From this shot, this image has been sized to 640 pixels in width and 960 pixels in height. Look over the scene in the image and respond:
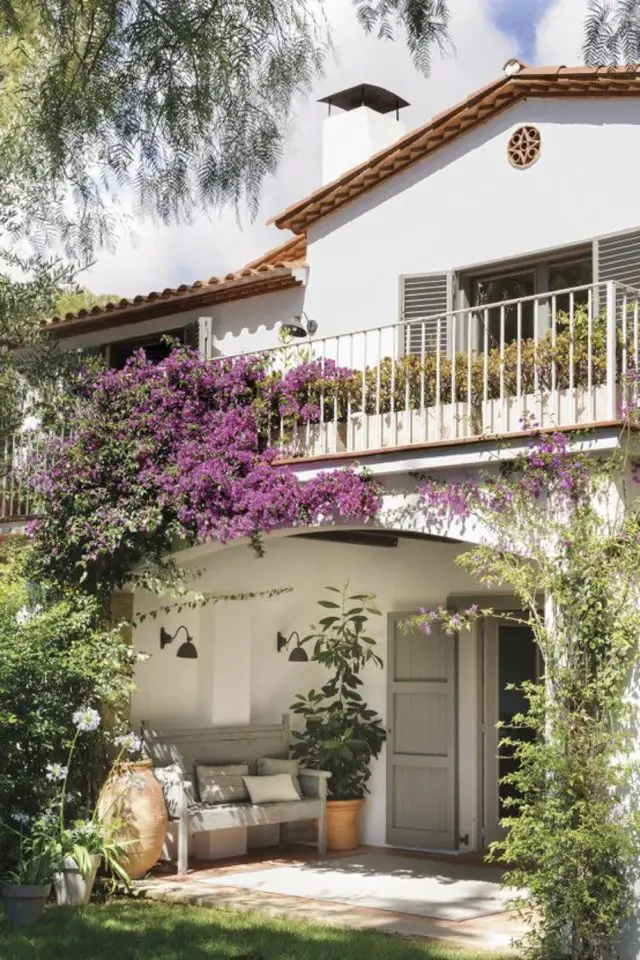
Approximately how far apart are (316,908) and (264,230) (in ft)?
22.4

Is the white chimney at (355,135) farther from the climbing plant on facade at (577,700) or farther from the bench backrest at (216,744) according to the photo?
the climbing plant on facade at (577,700)

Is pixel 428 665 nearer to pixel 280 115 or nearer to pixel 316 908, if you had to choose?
pixel 316 908

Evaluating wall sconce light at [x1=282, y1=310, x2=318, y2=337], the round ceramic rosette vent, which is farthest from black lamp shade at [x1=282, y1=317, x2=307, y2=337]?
the round ceramic rosette vent

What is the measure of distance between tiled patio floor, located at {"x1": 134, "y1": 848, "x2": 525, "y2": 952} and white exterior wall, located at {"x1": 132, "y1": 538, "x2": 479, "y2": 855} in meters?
1.48

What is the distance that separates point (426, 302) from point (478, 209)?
953mm

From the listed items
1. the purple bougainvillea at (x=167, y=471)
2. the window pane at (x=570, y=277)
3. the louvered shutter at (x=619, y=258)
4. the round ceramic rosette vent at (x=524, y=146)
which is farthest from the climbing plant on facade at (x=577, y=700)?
the round ceramic rosette vent at (x=524, y=146)

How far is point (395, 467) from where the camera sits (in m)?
10.6

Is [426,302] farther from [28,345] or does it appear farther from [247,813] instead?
[247,813]

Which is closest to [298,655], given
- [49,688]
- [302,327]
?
[302,327]

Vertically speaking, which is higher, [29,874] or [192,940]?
[29,874]

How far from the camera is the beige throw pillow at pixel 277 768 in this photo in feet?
45.9

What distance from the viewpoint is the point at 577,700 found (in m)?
9.26

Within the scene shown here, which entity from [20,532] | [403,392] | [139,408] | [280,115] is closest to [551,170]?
[403,392]

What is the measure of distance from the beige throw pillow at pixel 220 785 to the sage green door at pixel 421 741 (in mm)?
1685
